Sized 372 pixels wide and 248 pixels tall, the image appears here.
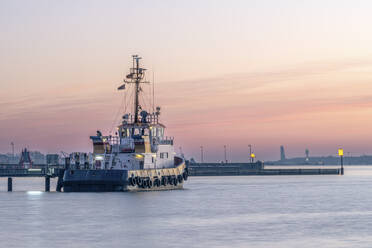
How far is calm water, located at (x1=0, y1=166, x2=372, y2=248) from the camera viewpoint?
5122 cm

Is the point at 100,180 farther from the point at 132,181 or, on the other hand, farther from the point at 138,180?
the point at 138,180

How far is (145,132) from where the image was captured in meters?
99.7

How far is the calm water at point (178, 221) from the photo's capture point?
Answer: 5122cm

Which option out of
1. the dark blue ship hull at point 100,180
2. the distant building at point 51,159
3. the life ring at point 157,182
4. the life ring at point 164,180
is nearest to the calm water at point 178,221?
the dark blue ship hull at point 100,180

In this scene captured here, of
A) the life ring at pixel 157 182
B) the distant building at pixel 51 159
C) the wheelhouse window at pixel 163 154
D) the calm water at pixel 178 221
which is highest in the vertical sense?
the distant building at pixel 51 159

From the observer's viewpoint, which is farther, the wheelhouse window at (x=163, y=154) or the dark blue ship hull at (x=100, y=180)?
the wheelhouse window at (x=163, y=154)

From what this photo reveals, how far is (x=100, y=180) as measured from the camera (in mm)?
91188

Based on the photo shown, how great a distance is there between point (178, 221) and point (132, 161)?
1212 inches

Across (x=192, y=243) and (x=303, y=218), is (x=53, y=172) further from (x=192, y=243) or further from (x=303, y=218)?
(x=192, y=243)

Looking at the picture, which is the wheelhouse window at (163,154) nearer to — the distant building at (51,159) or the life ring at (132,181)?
the life ring at (132,181)

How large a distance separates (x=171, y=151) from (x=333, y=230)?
46.5 m

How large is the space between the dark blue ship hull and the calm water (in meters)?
1.12

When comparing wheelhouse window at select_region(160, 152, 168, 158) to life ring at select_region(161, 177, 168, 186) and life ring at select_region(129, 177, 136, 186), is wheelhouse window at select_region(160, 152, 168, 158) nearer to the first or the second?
life ring at select_region(161, 177, 168, 186)

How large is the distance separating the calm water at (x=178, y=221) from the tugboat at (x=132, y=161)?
167 centimetres
